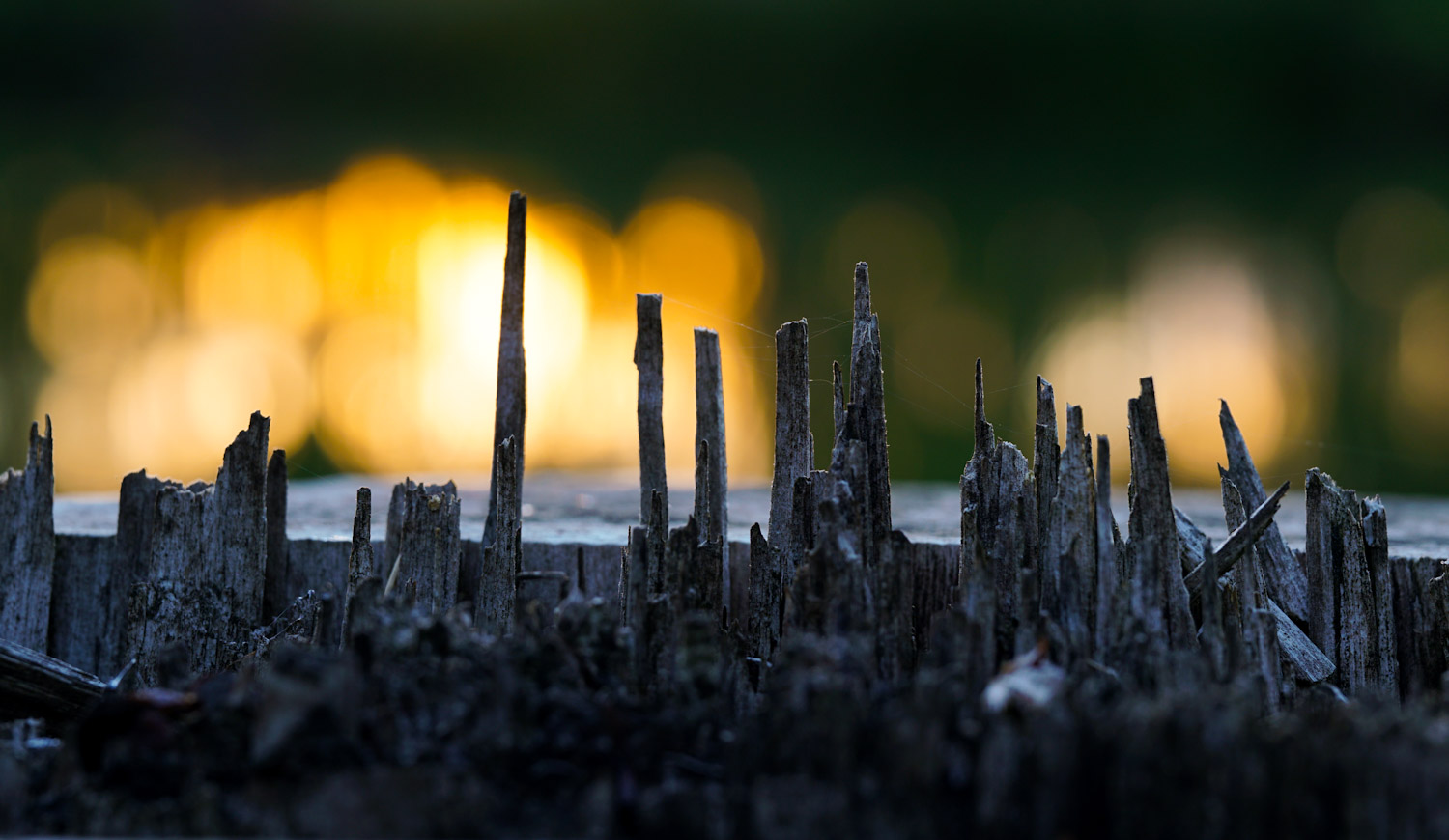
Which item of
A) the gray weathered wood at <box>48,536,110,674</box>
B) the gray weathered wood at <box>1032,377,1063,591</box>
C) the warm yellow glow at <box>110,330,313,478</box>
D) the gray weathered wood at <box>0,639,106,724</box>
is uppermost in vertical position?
the warm yellow glow at <box>110,330,313,478</box>

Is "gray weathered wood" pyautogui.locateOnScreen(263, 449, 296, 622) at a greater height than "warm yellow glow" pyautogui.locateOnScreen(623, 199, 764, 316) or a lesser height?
lesser

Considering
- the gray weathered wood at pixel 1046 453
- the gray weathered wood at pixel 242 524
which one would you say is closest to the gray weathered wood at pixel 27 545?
the gray weathered wood at pixel 242 524

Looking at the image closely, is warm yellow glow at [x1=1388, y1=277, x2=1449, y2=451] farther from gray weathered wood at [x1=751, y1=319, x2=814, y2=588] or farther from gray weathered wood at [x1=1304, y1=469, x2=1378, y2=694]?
gray weathered wood at [x1=751, y1=319, x2=814, y2=588]

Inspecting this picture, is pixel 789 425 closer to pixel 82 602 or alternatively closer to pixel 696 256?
pixel 82 602

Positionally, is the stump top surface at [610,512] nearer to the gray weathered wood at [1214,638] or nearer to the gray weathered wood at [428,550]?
the gray weathered wood at [428,550]

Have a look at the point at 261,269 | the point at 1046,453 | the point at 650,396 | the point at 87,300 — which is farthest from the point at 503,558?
the point at 87,300

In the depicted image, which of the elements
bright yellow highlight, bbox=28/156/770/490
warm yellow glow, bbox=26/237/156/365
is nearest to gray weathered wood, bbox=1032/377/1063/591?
bright yellow highlight, bbox=28/156/770/490

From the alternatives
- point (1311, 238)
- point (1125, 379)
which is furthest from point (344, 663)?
point (1311, 238)
